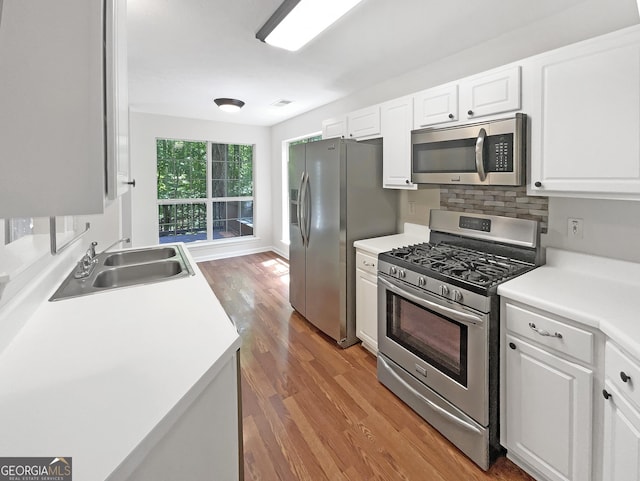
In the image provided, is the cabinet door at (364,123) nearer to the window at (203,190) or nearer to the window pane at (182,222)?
the window at (203,190)

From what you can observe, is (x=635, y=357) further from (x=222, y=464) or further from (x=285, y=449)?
(x=285, y=449)

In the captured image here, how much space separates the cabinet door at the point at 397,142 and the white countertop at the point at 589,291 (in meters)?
1.13

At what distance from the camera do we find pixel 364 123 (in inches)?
A: 116

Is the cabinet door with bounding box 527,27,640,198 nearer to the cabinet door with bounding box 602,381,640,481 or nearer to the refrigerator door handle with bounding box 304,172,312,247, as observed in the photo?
the cabinet door with bounding box 602,381,640,481

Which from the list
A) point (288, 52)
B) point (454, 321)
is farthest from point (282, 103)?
point (454, 321)

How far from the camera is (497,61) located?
231 cm

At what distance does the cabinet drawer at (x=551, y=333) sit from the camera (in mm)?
1318

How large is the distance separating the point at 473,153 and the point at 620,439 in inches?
60.4

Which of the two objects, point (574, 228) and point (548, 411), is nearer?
point (548, 411)

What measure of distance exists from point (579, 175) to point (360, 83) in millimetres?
2411

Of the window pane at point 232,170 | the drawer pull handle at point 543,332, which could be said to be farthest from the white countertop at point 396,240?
the window pane at point 232,170

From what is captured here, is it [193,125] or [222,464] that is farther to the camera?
[193,125]

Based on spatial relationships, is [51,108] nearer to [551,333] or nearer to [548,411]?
[551,333]

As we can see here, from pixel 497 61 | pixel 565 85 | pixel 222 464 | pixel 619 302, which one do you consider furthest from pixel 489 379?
pixel 497 61
